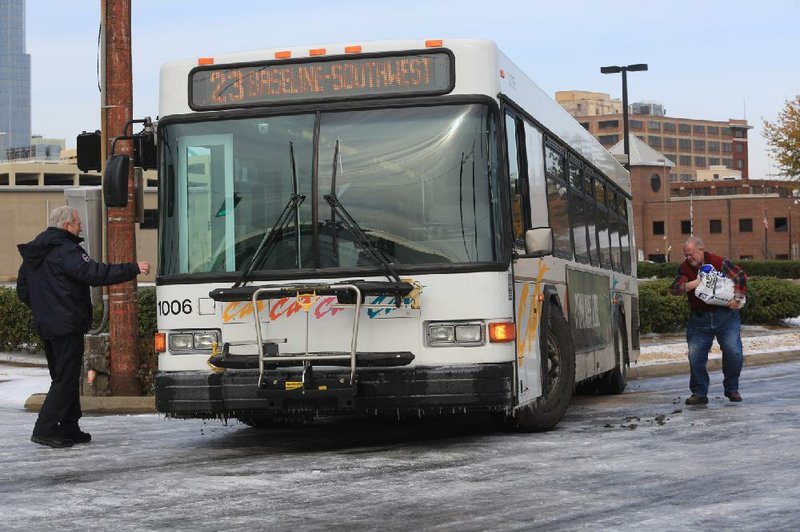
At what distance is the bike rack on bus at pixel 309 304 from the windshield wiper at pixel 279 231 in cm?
19

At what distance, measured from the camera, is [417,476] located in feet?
30.1

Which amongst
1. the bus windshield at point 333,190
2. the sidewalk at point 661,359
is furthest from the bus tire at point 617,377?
the bus windshield at point 333,190

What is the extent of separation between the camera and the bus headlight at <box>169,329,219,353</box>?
10.7m

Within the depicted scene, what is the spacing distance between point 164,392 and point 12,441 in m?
2.29

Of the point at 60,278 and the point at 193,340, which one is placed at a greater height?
the point at 60,278

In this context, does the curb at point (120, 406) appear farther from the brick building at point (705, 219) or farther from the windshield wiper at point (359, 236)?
the brick building at point (705, 219)

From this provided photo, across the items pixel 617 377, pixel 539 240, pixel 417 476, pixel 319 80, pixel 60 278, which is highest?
pixel 319 80

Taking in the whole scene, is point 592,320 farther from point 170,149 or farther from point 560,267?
point 170,149

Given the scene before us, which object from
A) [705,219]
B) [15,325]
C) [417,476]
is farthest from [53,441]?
[705,219]

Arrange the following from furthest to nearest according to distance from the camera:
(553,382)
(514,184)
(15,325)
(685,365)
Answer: (15,325) < (685,365) < (553,382) < (514,184)

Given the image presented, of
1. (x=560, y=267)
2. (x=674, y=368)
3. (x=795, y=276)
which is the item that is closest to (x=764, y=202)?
(x=795, y=276)

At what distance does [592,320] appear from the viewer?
14797mm

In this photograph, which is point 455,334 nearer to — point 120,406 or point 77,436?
point 77,436

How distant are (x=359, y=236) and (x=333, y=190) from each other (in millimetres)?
413
